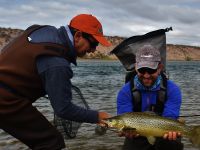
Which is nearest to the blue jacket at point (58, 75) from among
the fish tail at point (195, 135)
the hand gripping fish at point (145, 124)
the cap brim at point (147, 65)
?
Result: the hand gripping fish at point (145, 124)

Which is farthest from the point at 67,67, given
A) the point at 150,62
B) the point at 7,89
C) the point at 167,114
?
the point at 167,114

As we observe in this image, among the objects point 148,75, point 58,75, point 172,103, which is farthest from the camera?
point 172,103

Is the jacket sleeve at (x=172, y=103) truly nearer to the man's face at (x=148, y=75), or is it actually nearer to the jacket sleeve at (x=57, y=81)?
the man's face at (x=148, y=75)

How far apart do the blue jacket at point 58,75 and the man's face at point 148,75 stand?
152cm

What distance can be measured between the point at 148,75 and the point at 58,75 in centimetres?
206

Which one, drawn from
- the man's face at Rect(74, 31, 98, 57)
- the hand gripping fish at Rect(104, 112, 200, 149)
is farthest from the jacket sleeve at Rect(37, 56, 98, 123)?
the hand gripping fish at Rect(104, 112, 200, 149)

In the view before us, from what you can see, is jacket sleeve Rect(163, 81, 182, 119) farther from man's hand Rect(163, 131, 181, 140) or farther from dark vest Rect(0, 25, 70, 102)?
dark vest Rect(0, 25, 70, 102)

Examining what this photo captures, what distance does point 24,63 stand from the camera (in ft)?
17.7

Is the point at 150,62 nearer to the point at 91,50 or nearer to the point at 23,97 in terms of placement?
the point at 91,50

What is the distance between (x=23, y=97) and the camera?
5582mm

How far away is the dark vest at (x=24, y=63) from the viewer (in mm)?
5324

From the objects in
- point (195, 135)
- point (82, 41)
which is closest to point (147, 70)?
point (195, 135)

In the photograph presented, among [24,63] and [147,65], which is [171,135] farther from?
[24,63]

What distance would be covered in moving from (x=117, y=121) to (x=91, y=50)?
1107 millimetres
